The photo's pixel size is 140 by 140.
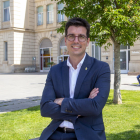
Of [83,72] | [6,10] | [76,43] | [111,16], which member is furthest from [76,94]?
[6,10]

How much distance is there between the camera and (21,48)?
32.7 metres

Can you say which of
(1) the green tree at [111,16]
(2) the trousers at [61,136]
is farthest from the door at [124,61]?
(2) the trousers at [61,136]

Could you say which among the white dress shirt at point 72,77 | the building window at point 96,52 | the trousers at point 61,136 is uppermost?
the building window at point 96,52

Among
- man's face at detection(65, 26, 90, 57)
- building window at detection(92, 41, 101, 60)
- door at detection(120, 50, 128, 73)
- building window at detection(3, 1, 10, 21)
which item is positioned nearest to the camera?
man's face at detection(65, 26, 90, 57)

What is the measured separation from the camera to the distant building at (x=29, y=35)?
31.9 m

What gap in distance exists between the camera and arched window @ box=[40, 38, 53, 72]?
3309 cm

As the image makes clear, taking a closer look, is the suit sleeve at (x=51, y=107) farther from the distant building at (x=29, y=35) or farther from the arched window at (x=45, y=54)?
the arched window at (x=45, y=54)

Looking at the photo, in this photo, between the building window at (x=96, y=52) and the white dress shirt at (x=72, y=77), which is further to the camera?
the building window at (x=96, y=52)

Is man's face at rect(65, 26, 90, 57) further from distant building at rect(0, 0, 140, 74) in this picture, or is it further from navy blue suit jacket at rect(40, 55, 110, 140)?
distant building at rect(0, 0, 140, 74)

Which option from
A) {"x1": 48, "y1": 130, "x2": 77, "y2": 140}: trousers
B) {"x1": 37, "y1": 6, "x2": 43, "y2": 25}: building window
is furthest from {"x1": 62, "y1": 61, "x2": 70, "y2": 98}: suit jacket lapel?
{"x1": 37, "y1": 6, "x2": 43, "y2": 25}: building window

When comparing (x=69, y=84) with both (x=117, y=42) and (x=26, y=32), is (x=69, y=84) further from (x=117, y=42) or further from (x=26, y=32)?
(x=26, y=32)

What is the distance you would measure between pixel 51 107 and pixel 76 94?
0.32m

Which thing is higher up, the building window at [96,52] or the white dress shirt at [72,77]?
the building window at [96,52]

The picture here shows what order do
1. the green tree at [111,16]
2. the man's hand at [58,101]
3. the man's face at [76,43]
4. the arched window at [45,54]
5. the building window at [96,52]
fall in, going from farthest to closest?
the arched window at [45,54] → the building window at [96,52] → the green tree at [111,16] → the man's face at [76,43] → the man's hand at [58,101]
